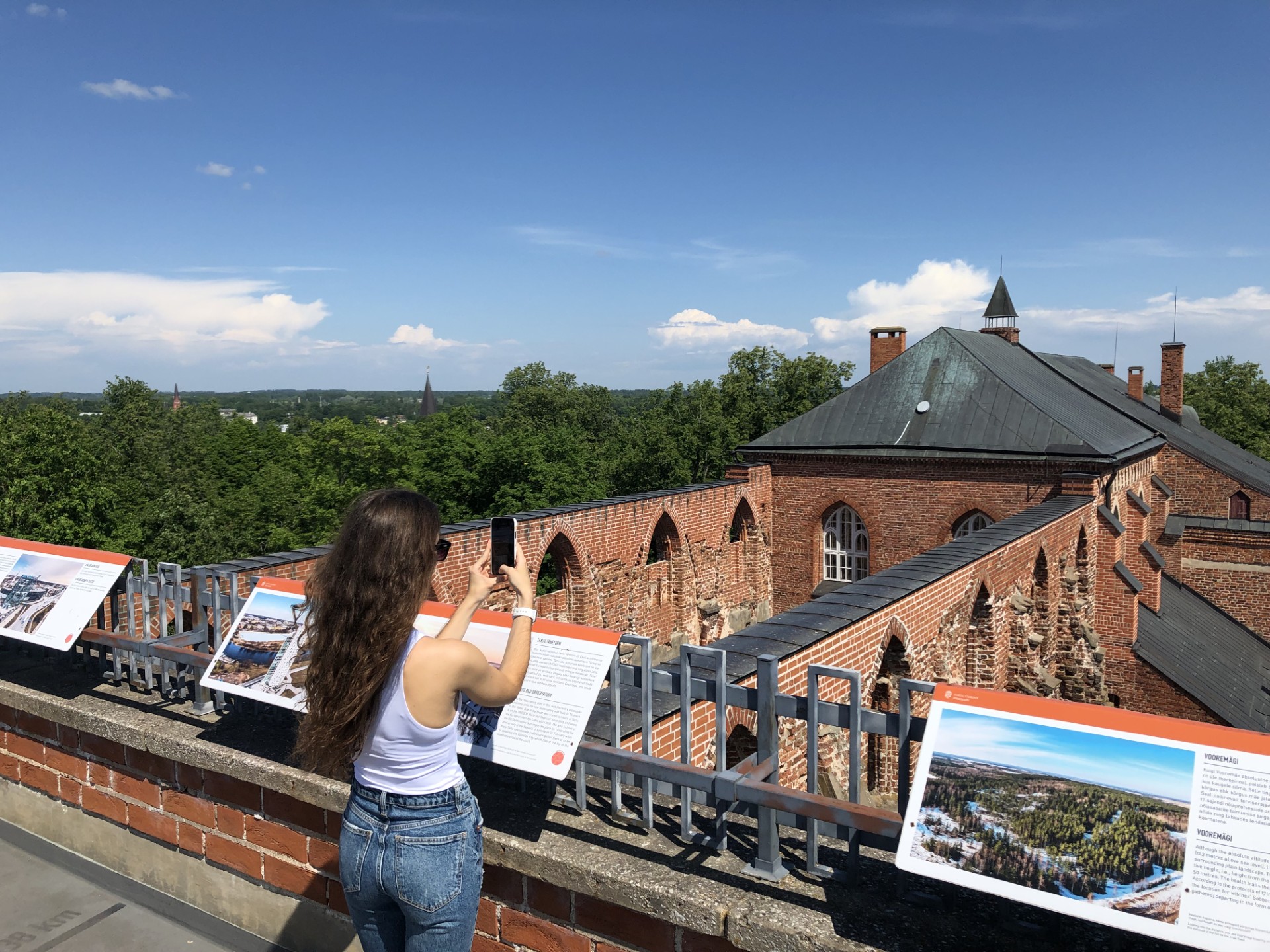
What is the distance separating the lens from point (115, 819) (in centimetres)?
409

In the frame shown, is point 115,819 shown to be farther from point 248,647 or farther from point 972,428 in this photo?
point 972,428

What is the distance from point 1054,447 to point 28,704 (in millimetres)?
18650

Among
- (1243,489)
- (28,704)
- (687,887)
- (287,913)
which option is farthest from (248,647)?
(1243,489)

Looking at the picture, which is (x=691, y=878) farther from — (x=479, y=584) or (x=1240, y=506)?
(x=1240, y=506)

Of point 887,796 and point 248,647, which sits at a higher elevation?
point 248,647

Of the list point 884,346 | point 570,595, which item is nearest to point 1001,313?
Result: point 884,346

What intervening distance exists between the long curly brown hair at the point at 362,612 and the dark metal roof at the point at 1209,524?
2496 centimetres

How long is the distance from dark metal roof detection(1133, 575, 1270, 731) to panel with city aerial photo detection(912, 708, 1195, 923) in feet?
51.4

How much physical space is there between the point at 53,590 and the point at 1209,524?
25.0m

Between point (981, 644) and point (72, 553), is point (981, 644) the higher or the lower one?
the lower one

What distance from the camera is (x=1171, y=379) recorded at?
2984 cm

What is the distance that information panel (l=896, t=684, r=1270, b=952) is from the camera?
1.99m

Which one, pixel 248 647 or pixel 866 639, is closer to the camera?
pixel 248 647

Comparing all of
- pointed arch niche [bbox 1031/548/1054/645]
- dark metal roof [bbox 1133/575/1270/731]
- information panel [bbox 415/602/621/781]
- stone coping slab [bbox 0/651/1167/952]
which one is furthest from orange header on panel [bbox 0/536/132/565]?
dark metal roof [bbox 1133/575/1270/731]
